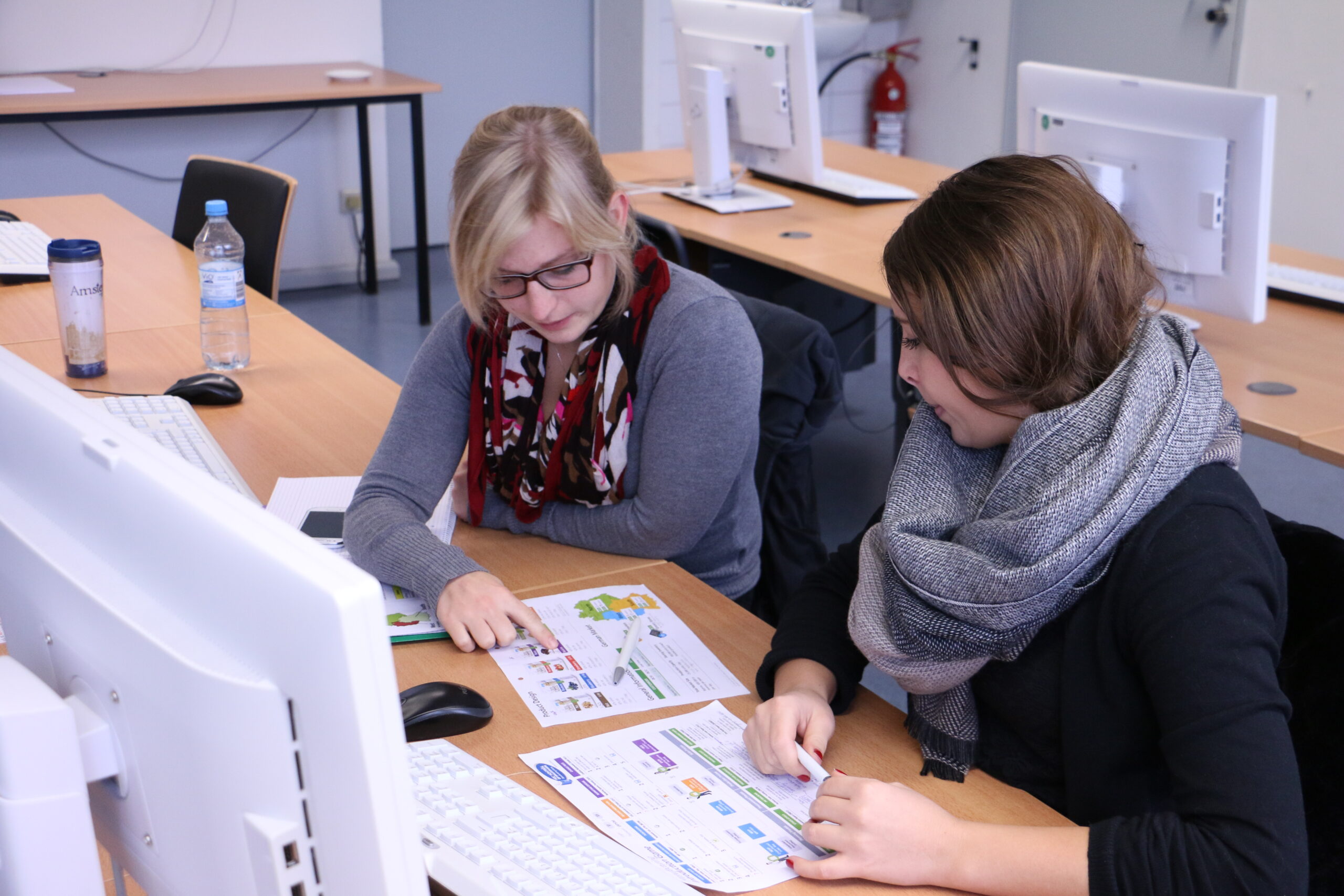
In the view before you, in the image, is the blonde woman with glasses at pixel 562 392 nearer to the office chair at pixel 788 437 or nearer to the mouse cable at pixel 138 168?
the office chair at pixel 788 437

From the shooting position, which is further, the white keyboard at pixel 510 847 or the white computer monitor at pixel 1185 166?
the white computer monitor at pixel 1185 166

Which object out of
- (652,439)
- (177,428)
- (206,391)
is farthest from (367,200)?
(652,439)

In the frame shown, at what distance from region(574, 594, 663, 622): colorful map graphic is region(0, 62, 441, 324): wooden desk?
3.03 meters

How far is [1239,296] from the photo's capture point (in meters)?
2.13

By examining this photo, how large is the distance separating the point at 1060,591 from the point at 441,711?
0.52 meters

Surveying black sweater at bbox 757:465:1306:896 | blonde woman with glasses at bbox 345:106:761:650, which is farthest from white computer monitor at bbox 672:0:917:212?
black sweater at bbox 757:465:1306:896

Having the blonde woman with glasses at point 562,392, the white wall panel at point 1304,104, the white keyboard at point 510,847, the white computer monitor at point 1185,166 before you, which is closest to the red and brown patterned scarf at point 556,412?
the blonde woman with glasses at point 562,392

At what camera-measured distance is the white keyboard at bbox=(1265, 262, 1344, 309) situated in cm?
242

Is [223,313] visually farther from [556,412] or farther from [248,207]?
[556,412]

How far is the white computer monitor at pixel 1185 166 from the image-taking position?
2006mm

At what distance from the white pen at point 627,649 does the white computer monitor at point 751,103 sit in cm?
195

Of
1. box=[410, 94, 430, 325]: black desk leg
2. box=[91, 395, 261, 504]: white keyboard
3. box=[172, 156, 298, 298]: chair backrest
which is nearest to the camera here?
box=[91, 395, 261, 504]: white keyboard

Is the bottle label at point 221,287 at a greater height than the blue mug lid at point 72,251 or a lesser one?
lesser

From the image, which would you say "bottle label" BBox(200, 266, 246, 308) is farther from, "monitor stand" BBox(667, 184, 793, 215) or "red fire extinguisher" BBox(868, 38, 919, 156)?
"red fire extinguisher" BBox(868, 38, 919, 156)
